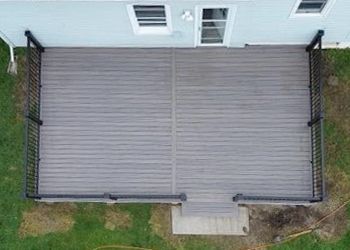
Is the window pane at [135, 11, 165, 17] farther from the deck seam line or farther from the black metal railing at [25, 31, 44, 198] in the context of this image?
the black metal railing at [25, 31, 44, 198]

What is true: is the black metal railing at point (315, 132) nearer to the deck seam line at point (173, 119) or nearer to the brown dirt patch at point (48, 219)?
the deck seam line at point (173, 119)

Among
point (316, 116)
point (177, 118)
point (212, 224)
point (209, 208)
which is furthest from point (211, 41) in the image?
point (212, 224)

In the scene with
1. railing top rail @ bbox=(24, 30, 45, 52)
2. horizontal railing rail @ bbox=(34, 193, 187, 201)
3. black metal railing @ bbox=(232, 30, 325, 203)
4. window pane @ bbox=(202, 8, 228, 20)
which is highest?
window pane @ bbox=(202, 8, 228, 20)

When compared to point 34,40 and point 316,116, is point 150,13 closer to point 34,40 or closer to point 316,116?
point 34,40

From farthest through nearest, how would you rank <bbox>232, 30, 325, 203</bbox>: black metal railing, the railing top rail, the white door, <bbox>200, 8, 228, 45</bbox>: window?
<bbox>232, 30, 325, 203</bbox>: black metal railing → the railing top rail → <bbox>200, 8, 228, 45</bbox>: window → the white door

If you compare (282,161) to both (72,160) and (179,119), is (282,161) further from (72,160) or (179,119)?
(72,160)

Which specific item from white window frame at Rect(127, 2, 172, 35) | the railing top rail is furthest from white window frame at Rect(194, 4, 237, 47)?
the railing top rail

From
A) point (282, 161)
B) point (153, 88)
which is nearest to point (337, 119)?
point (282, 161)
